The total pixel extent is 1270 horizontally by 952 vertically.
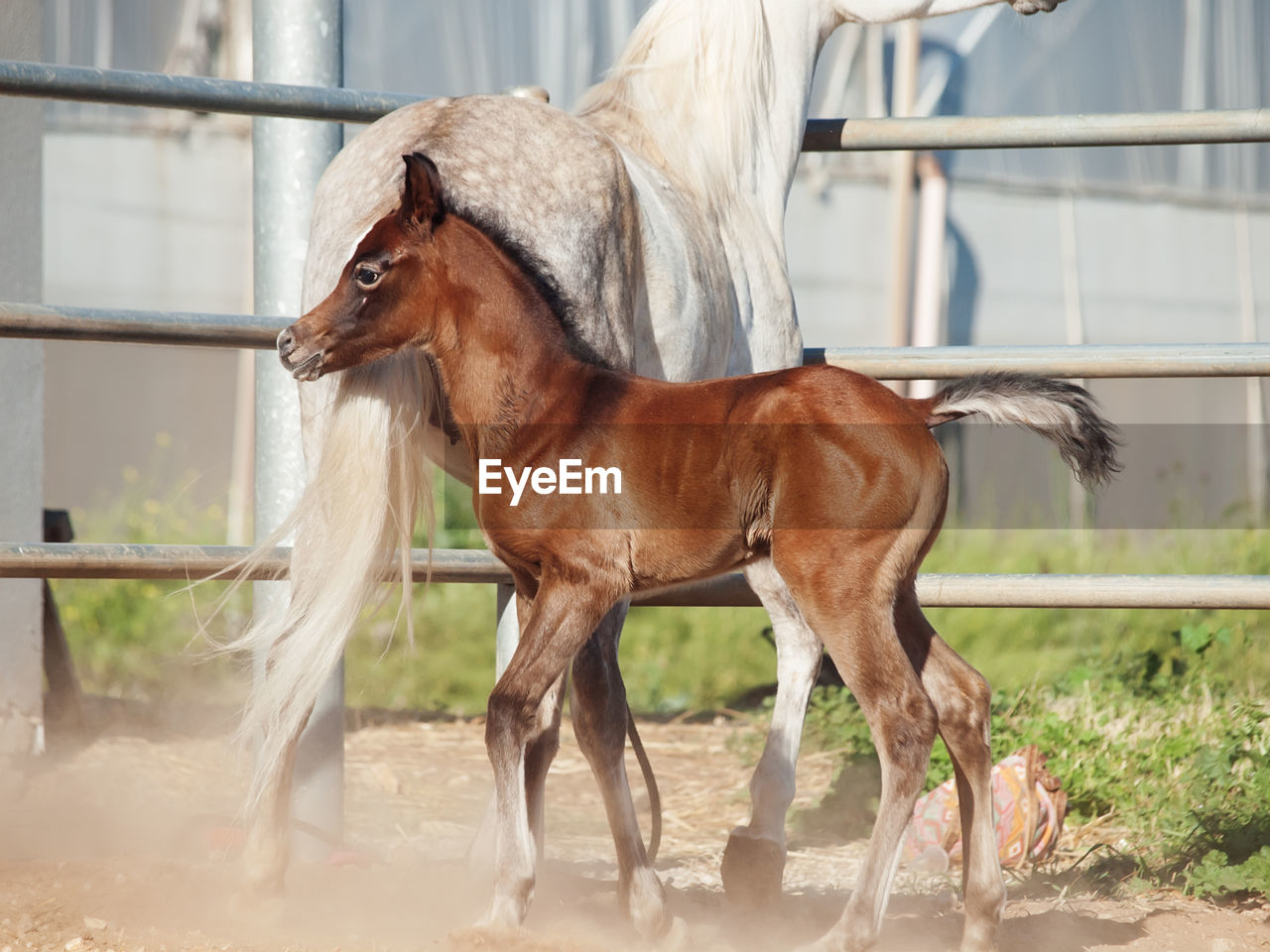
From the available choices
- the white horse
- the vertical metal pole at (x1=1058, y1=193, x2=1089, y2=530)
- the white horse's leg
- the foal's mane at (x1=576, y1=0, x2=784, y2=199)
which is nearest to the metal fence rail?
the white horse's leg

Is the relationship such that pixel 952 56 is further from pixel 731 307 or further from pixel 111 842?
pixel 111 842

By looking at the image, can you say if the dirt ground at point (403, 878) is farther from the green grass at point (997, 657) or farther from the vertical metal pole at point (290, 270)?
the green grass at point (997, 657)

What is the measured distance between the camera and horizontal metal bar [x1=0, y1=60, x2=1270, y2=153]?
2.78 m

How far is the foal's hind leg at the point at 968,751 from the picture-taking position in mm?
2299

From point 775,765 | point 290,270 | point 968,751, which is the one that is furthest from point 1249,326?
point 290,270

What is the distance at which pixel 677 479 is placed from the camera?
2.27 meters

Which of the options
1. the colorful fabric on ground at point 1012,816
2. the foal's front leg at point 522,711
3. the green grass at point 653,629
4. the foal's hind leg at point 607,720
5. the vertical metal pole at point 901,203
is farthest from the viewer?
the vertical metal pole at point 901,203

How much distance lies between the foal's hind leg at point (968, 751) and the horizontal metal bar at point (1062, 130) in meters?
1.32

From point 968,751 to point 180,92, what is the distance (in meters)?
2.15

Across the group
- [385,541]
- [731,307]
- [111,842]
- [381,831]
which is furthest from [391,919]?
[731,307]

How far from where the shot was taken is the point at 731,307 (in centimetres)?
299

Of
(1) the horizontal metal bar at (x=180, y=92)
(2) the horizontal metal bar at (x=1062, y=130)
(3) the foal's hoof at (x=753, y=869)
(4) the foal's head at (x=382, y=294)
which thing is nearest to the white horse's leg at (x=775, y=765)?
(3) the foal's hoof at (x=753, y=869)

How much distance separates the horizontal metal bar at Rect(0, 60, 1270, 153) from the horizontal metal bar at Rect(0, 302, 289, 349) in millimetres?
460

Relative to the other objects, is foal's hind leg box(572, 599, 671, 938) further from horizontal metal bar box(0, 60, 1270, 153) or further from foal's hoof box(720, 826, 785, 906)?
horizontal metal bar box(0, 60, 1270, 153)
